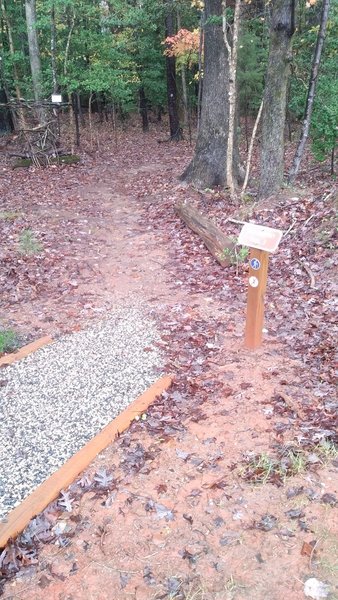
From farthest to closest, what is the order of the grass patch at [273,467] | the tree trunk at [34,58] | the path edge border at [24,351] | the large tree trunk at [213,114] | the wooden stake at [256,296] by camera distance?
the tree trunk at [34,58]
the large tree trunk at [213,114]
the path edge border at [24,351]
the wooden stake at [256,296]
the grass patch at [273,467]

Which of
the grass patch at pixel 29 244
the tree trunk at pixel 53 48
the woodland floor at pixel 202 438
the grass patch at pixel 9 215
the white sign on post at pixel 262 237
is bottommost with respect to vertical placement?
the woodland floor at pixel 202 438

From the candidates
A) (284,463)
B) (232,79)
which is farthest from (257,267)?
(232,79)

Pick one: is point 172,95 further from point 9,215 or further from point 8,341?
point 8,341

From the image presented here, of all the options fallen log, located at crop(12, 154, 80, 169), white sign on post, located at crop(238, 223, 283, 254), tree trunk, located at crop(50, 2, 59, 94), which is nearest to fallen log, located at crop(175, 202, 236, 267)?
white sign on post, located at crop(238, 223, 283, 254)

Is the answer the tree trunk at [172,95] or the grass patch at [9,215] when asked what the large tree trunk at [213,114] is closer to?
the grass patch at [9,215]

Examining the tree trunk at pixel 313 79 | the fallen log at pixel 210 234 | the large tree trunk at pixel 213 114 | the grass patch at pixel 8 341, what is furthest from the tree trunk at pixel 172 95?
the grass patch at pixel 8 341

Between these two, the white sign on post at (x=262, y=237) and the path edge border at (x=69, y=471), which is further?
the white sign on post at (x=262, y=237)

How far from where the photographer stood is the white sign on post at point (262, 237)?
158 inches

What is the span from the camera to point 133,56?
63.3 feet

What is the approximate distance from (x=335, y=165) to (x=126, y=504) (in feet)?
32.7

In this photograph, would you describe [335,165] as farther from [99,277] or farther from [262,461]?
[262,461]

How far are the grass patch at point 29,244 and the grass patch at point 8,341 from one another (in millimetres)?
2766

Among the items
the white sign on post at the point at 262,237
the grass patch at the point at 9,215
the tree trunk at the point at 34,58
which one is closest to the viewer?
the white sign on post at the point at 262,237

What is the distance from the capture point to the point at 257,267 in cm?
423
